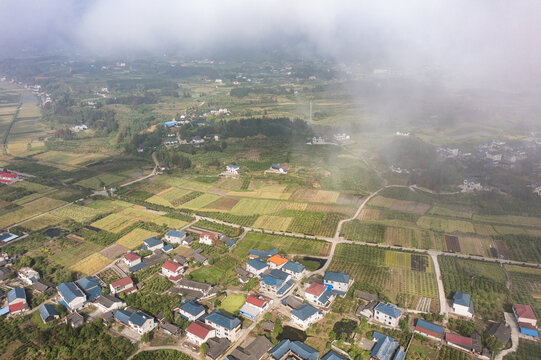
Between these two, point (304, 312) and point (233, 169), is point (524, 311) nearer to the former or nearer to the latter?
point (304, 312)

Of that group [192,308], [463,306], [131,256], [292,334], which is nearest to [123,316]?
[192,308]

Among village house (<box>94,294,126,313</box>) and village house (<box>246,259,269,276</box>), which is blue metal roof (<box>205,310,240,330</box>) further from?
village house (<box>94,294,126,313</box>)

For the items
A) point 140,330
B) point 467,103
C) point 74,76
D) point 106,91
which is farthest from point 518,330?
point 74,76

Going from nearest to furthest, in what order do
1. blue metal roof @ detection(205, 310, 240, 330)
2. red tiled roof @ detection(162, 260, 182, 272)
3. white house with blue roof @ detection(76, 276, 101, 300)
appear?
blue metal roof @ detection(205, 310, 240, 330), white house with blue roof @ detection(76, 276, 101, 300), red tiled roof @ detection(162, 260, 182, 272)

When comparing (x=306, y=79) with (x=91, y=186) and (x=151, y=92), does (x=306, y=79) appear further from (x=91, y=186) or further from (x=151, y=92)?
(x=91, y=186)

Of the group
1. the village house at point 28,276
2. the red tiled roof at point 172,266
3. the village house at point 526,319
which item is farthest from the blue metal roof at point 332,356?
the village house at point 28,276

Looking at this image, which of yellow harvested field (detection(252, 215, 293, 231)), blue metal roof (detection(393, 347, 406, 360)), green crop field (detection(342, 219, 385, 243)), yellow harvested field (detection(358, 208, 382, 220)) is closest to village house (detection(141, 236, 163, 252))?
yellow harvested field (detection(252, 215, 293, 231))

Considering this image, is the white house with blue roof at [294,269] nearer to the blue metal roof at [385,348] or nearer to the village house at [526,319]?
the blue metal roof at [385,348]
